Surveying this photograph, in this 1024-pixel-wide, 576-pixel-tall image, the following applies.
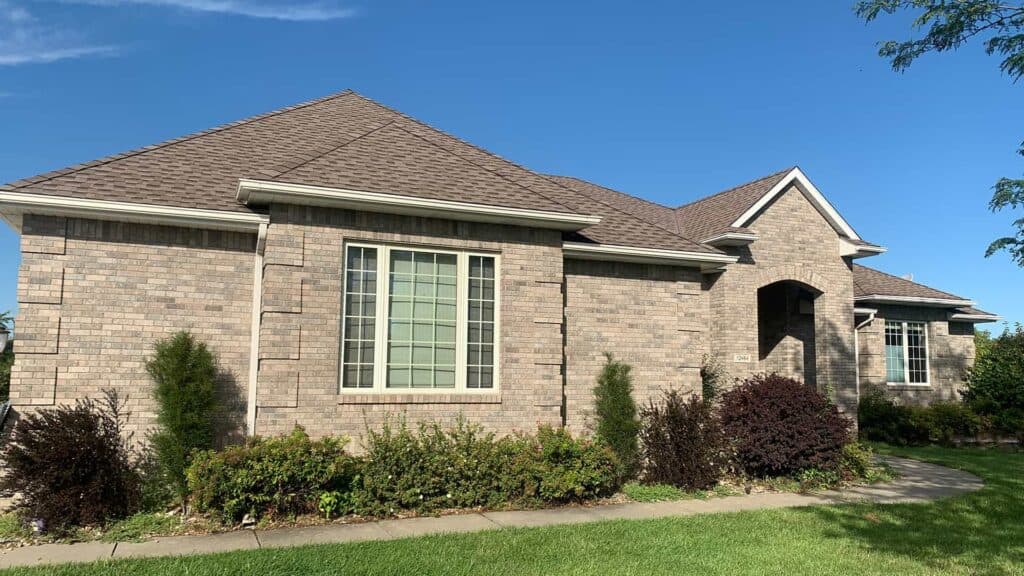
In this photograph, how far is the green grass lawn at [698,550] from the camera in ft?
21.2

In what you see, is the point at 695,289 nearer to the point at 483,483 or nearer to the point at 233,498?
the point at 483,483

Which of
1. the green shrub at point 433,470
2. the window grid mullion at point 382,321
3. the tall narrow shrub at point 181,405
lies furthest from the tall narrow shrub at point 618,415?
the tall narrow shrub at point 181,405

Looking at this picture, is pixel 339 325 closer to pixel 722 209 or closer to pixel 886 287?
pixel 722 209

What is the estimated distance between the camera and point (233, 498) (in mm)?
7945

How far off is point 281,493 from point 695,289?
25.4ft

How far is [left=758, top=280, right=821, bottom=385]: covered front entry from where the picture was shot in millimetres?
17484

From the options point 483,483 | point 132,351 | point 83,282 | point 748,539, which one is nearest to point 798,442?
point 748,539

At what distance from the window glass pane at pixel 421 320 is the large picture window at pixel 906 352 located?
52.0 feet

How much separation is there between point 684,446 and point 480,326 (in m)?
3.58

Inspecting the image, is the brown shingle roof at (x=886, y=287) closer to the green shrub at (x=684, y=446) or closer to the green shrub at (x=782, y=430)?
the green shrub at (x=782, y=430)

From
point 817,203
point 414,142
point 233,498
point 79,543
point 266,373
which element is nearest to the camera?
point 79,543

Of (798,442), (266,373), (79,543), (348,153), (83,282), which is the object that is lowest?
(79,543)

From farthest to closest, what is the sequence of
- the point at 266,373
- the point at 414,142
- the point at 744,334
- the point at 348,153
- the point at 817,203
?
1. the point at 817,203
2. the point at 744,334
3. the point at 414,142
4. the point at 348,153
5. the point at 266,373

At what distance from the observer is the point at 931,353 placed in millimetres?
21156
